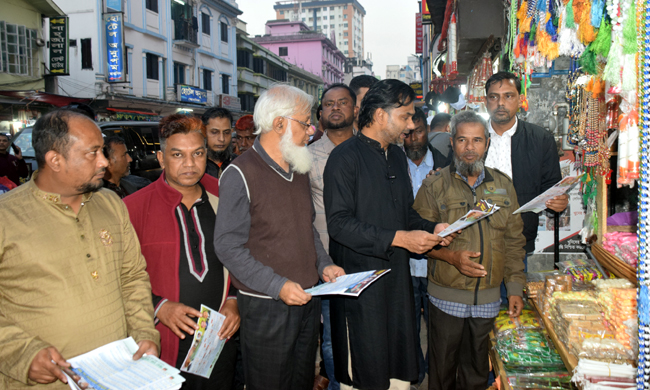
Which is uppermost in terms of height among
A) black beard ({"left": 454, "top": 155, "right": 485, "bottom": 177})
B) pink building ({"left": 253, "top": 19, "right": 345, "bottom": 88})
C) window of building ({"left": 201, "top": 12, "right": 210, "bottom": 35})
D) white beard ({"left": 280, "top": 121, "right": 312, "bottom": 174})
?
pink building ({"left": 253, "top": 19, "right": 345, "bottom": 88})

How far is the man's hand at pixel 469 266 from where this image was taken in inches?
109

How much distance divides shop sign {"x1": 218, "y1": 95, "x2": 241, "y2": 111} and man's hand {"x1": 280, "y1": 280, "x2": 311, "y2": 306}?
26.2 m

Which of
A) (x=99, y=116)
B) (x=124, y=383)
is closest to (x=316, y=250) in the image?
(x=124, y=383)

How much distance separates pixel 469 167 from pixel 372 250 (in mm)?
1038

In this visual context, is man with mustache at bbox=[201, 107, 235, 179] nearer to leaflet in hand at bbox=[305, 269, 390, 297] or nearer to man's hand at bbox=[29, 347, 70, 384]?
leaflet in hand at bbox=[305, 269, 390, 297]

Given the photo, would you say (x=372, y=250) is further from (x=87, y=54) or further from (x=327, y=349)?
(x=87, y=54)

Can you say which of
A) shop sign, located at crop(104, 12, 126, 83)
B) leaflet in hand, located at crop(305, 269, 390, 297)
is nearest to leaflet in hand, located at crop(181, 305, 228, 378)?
leaflet in hand, located at crop(305, 269, 390, 297)

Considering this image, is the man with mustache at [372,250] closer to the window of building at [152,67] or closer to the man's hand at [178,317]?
the man's hand at [178,317]

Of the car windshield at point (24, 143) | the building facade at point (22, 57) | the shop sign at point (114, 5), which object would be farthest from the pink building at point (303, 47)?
the car windshield at point (24, 143)

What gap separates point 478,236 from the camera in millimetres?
2963

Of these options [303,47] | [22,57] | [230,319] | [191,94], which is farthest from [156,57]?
[303,47]

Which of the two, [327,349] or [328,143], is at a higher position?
[328,143]

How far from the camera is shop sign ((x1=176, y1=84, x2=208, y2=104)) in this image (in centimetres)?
2333

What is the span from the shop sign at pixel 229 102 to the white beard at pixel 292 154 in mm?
25759
